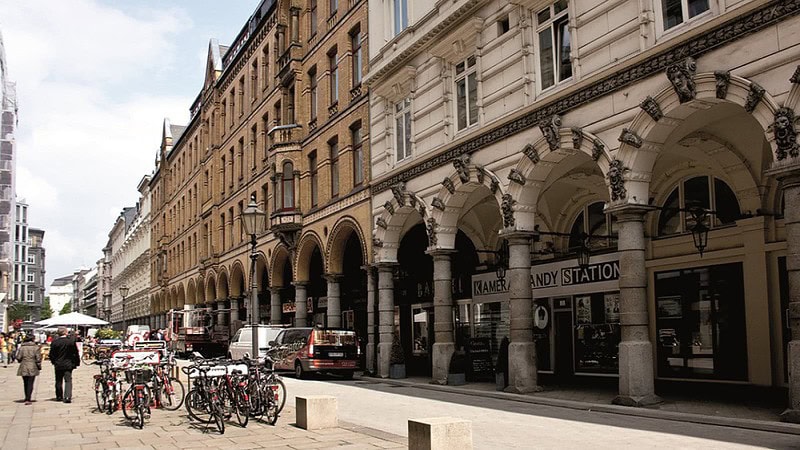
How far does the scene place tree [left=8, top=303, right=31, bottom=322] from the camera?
365 feet

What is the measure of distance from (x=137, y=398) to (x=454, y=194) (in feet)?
34.1

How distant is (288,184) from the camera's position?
33.9m

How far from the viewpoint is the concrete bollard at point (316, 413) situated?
1214 centimetres

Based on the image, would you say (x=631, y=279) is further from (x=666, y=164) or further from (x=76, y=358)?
(x=76, y=358)

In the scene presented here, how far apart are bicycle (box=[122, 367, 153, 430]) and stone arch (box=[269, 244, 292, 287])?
20.4 m

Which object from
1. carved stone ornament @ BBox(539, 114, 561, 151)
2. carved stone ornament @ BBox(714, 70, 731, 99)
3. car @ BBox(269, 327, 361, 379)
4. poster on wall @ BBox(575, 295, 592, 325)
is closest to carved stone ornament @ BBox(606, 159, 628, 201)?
carved stone ornament @ BBox(539, 114, 561, 151)

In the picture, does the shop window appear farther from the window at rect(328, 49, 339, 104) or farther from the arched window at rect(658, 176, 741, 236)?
the window at rect(328, 49, 339, 104)

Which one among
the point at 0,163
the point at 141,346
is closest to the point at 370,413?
the point at 141,346

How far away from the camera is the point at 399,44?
24141 mm

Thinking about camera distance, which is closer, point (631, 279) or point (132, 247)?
point (631, 279)

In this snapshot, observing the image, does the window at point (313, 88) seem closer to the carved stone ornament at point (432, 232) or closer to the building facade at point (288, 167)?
the building facade at point (288, 167)

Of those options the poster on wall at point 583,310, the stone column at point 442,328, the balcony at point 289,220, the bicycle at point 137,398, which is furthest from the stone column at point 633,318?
the balcony at point 289,220

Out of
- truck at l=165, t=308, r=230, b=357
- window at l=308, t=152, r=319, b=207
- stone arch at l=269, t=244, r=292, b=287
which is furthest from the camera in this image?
truck at l=165, t=308, r=230, b=357

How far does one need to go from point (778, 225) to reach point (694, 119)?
10.5ft
